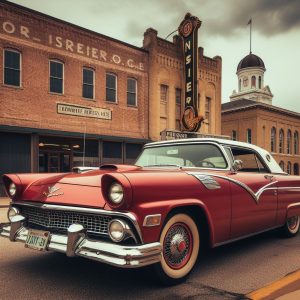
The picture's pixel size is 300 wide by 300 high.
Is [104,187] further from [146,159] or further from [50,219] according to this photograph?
[146,159]

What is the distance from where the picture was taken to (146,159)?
5.16 metres

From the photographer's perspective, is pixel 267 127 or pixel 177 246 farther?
pixel 267 127

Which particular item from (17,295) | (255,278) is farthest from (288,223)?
(17,295)

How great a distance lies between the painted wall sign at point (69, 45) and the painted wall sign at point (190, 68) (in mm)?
3376

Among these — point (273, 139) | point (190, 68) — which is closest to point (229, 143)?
point (190, 68)

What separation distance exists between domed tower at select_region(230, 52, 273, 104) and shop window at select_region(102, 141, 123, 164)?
4952 centimetres

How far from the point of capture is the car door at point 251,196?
4371mm

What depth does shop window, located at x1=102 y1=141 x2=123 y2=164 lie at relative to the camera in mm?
19641

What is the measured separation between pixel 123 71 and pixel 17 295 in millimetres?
18348

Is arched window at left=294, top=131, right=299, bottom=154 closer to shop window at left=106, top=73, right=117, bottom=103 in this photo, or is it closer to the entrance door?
shop window at left=106, top=73, right=117, bottom=103

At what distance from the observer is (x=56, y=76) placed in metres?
18.0

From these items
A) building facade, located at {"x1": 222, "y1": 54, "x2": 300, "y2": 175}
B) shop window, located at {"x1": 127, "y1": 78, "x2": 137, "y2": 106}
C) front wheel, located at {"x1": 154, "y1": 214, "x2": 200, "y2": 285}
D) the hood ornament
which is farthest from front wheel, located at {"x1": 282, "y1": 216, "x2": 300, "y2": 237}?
building facade, located at {"x1": 222, "y1": 54, "x2": 300, "y2": 175}

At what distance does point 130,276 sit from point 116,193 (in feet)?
3.74

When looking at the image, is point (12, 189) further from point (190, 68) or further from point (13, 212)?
point (190, 68)
